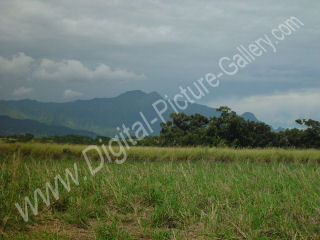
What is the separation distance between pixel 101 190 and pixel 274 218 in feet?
9.80

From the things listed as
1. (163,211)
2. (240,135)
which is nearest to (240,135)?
(240,135)

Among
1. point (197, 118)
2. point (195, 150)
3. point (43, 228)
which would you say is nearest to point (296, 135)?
point (197, 118)

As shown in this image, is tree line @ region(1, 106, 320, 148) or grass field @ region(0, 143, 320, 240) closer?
grass field @ region(0, 143, 320, 240)

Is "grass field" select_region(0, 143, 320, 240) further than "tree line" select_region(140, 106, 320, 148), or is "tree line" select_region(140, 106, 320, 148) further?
"tree line" select_region(140, 106, 320, 148)

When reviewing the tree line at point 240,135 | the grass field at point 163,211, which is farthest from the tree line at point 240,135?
the grass field at point 163,211

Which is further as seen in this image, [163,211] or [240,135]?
[240,135]

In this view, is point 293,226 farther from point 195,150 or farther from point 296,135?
point 296,135

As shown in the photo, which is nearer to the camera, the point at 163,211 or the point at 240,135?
the point at 163,211

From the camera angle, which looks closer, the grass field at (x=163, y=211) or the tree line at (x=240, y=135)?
the grass field at (x=163, y=211)

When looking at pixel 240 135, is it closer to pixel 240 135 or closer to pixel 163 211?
pixel 240 135

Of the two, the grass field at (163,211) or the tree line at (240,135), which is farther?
the tree line at (240,135)

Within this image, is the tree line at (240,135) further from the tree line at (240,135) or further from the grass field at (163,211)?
the grass field at (163,211)

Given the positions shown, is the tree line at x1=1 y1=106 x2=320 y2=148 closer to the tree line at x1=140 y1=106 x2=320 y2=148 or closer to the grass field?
the tree line at x1=140 y1=106 x2=320 y2=148

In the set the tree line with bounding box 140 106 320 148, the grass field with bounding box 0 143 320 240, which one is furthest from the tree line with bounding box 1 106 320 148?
the grass field with bounding box 0 143 320 240
